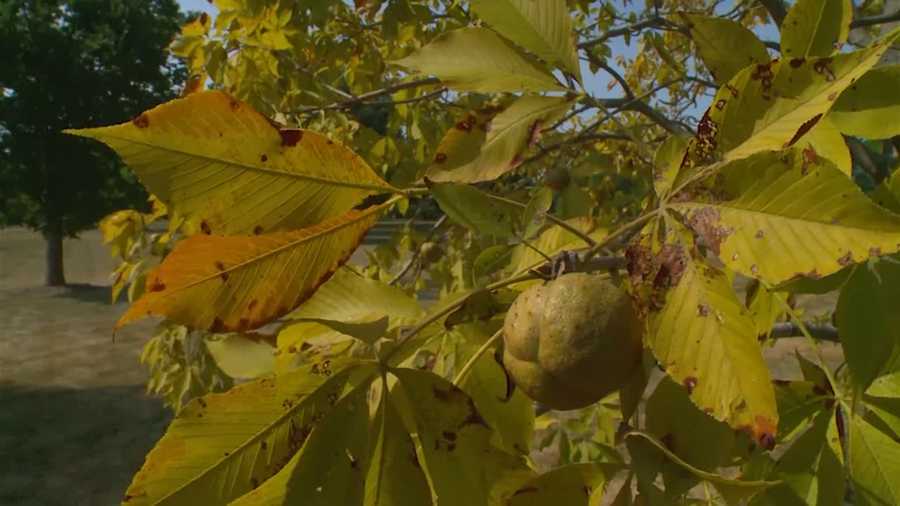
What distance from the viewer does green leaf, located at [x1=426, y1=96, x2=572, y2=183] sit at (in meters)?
0.81

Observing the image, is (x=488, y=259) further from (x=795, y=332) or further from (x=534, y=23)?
(x=795, y=332)

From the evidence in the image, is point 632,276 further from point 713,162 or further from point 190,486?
point 190,486

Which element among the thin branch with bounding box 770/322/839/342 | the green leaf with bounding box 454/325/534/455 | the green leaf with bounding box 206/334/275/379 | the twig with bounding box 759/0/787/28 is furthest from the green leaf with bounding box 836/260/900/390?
the twig with bounding box 759/0/787/28

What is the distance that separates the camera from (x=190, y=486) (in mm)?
599

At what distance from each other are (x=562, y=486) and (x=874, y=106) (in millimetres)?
528

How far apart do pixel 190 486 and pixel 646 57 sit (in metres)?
5.12

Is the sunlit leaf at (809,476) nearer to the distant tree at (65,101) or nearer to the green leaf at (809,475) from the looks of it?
the green leaf at (809,475)

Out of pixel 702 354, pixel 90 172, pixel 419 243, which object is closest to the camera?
pixel 702 354

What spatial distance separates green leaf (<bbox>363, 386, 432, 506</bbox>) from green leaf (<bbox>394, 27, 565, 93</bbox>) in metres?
0.41

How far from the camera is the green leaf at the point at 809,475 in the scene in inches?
28.4

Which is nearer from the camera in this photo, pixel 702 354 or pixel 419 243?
pixel 702 354

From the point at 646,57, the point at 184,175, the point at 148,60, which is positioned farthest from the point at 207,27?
the point at 148,60

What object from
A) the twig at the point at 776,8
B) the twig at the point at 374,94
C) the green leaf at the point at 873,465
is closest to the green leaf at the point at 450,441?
the green leaf at the point at 873,465

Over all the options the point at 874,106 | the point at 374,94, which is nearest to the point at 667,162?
the point at 874,106
